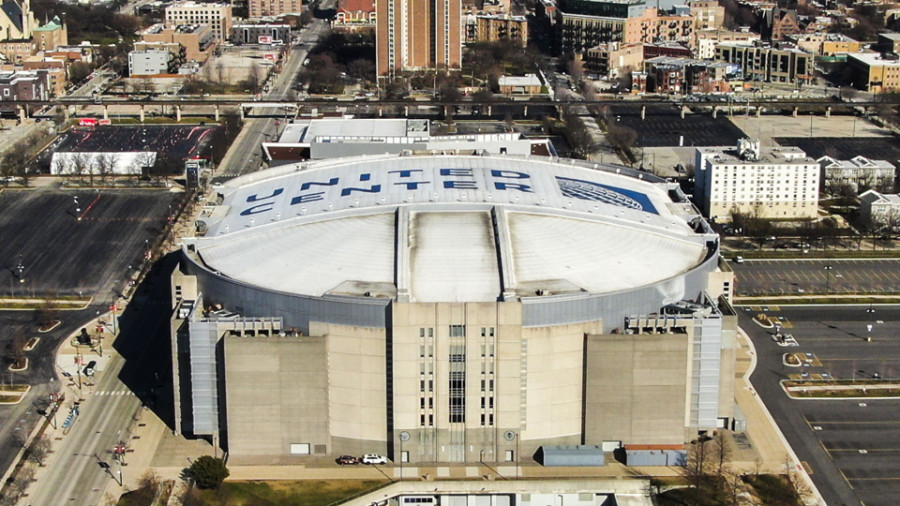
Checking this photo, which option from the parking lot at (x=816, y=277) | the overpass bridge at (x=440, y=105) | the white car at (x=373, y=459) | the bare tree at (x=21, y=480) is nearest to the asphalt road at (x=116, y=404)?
the bare tree at (x=21, y=480)

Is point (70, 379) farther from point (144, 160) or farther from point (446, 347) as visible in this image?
point (144, 160)

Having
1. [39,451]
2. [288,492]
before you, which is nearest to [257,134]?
[39,451]

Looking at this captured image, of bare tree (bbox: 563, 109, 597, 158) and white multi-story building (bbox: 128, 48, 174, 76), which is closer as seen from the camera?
bare tree (bbox: 563, 109, 597, 158)

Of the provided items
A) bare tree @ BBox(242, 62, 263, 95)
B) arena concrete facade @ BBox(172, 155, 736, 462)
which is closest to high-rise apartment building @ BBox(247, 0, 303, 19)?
bare tree @ BBox(242, 62, 263, 95)

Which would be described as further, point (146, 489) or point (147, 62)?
point (147, 62)

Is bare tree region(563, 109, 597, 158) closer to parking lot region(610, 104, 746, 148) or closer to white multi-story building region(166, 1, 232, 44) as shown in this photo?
parking lot region(610, 104, 746, 148)
